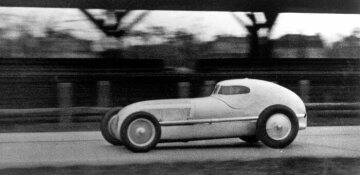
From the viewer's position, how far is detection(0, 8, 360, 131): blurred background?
14.4 meters

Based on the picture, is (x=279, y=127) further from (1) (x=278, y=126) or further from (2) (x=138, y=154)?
(2) (x=138, y=154)

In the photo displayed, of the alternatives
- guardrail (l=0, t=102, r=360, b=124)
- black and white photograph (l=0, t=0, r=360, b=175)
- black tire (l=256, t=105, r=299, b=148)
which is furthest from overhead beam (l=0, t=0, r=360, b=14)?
black tire (l=256, t=105, r=299, b=148)

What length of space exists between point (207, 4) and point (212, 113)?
8368mm

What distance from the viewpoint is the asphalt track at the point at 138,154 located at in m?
7.13

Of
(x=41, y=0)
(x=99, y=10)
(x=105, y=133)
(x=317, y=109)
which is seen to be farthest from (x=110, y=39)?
(x=105, y=133)

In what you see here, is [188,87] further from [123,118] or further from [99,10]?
[123,118]

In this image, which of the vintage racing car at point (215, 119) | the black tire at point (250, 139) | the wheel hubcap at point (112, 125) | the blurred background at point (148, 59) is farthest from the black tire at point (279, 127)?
the blurred background at point (148, 59)

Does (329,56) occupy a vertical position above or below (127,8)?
below

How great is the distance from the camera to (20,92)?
48.4 feet

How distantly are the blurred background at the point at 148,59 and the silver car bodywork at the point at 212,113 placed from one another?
5317mm

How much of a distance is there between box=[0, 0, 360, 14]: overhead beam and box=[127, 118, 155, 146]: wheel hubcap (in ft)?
24.4

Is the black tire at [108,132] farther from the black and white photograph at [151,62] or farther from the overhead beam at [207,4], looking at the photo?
the overhead beam at [207,4]

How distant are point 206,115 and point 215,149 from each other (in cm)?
51

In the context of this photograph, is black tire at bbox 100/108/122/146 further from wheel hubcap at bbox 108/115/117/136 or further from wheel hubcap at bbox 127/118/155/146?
wheel hubcap at bbox 127/118/155/146
